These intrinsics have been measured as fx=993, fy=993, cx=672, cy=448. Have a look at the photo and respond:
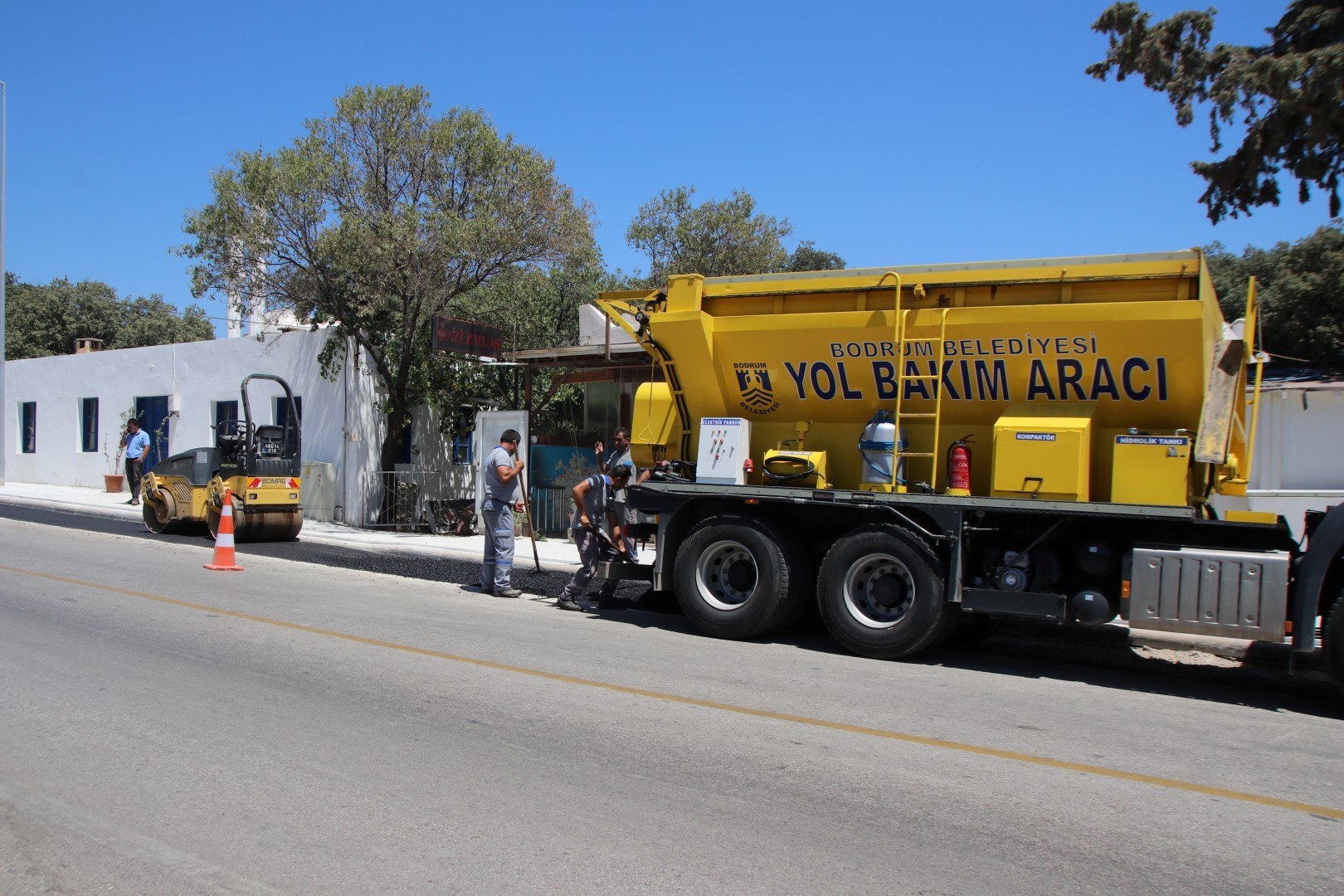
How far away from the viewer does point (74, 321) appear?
49344mm

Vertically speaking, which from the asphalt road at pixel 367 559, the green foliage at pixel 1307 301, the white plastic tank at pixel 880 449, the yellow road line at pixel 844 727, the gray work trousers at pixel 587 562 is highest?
the green foliage at pixel 1307 301

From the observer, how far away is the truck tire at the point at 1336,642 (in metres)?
7.03

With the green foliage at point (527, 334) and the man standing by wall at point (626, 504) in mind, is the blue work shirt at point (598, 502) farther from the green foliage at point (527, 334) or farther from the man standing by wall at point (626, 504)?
the green foliage at point (527, 334)

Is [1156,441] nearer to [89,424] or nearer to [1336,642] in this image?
[1336,642]

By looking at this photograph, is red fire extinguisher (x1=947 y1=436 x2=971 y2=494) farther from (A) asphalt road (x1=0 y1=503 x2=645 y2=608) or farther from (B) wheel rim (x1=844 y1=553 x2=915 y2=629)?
(A) asphalt road (x1=0 y1=503 x2=645 y2=608)

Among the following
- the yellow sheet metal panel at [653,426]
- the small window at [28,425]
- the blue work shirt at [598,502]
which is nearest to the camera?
the yellow sheet metal panel at [653,426]

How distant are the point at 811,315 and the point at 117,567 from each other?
9497 millimetres

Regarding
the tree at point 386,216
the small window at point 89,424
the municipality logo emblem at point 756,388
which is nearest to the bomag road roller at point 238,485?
the tree at point 386,216

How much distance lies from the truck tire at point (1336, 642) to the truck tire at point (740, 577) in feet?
13.3

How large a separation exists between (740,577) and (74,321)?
50644 millimetres

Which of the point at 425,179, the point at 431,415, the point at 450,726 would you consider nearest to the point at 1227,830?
the point at 450,726

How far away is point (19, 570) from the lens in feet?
39.8

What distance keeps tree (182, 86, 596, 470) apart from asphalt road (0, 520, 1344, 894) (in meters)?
9.61

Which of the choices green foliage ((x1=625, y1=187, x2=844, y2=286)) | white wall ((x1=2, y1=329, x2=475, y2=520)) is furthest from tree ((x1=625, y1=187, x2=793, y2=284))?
white wall ((x1=2, y1=329, x2=475, y2=520))
